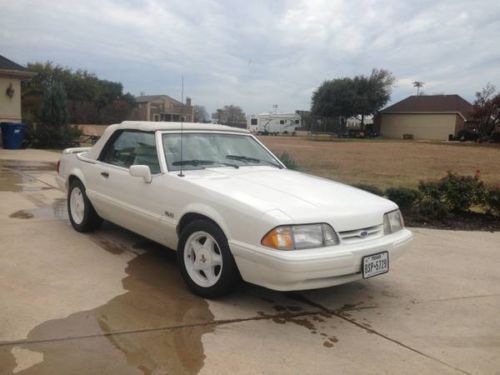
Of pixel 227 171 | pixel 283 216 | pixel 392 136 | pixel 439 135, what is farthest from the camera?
pixel 392 136

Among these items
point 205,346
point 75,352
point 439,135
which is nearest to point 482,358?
point 205,346

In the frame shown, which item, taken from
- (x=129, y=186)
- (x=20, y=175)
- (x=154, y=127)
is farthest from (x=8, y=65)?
(x=129, y=186)

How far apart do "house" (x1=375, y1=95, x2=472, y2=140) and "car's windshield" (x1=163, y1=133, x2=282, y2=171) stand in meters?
53.3

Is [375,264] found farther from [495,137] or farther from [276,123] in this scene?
[276,123]

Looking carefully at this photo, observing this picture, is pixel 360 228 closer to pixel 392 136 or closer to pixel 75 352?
pixel 75 352

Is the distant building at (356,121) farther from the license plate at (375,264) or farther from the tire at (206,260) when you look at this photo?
the tire at (206,260)

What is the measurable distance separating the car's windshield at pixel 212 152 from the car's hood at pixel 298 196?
0.17 meters

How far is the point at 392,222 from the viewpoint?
4.36 meters

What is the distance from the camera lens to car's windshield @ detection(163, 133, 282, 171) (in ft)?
15.8

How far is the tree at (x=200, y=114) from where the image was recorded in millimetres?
6847

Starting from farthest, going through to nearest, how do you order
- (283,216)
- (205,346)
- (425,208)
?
(425,208) < (283,216) < (205,346)

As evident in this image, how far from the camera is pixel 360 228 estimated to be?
13.0ft

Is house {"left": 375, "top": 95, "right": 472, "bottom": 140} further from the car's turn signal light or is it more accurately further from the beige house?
the car's turn signal light

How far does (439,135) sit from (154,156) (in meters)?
56.6
